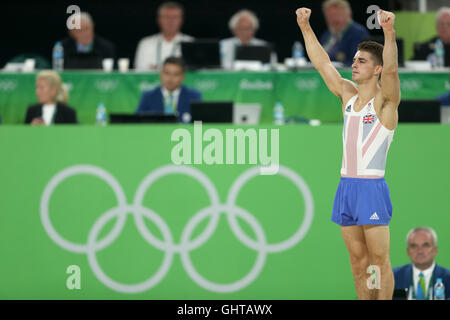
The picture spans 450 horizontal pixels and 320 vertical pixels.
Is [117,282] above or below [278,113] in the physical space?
below

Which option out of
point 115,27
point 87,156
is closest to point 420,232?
point 87,156

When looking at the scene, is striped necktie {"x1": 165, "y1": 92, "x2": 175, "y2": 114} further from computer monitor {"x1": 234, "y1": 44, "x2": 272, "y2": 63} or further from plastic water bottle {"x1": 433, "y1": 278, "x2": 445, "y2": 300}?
plastic water bottle {"x1": 433, "y1": 278, "x2": 445, "y2": 300}

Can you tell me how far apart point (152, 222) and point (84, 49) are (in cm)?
433

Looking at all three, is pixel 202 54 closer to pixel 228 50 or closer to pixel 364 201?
pixel 228 50

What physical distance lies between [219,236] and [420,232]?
5.05ft

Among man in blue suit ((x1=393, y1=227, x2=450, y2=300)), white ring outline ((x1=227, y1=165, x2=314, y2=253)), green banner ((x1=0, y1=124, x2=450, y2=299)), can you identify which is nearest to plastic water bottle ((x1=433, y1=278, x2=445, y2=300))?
man in blue suit ((x1=393, y1=227, x2=450, y2=300))

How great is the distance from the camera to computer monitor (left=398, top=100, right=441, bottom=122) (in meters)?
6.00

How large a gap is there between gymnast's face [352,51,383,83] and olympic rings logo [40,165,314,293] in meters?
2.93

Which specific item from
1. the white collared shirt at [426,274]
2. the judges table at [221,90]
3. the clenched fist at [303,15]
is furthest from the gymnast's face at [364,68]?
the judges table at [221,90]

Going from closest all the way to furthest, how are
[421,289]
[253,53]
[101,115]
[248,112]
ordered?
[421,289] < [248,112] < [101,115] < [253,53]

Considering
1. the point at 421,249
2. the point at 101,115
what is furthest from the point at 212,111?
the point at 421,249

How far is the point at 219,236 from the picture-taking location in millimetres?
5750

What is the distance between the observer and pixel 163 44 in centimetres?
965

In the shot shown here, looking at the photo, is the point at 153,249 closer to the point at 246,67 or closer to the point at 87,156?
the point at 87,156
